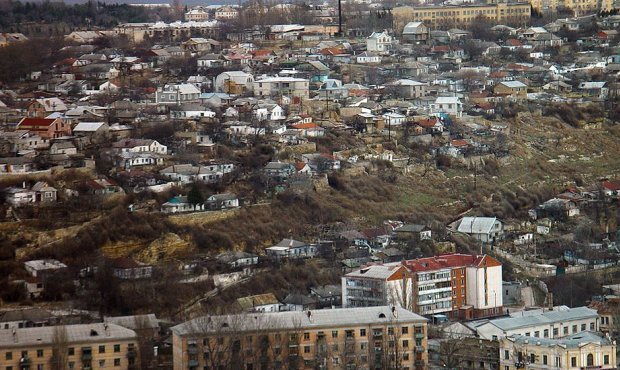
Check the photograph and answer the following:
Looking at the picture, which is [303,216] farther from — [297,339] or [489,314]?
[297,339]

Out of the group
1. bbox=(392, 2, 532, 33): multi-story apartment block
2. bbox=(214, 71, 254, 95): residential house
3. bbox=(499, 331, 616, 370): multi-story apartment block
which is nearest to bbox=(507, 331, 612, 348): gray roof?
bbox=(499, 331, 616, 370): multi-story apartment block

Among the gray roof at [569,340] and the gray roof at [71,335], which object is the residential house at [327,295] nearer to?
the gray roof at [569,340]

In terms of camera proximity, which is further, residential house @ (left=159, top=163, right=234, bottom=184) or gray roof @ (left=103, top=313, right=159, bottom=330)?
residential house @ (left=159, top=163, right=234, bottom=184)

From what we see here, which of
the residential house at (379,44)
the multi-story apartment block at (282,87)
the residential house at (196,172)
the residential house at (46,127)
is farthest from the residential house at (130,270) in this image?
the residential house at (379,44)

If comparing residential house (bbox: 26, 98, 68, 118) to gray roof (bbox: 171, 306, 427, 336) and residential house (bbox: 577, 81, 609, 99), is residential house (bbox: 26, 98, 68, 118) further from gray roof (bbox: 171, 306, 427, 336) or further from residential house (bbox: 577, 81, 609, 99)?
gray roof (bbox: 171, 306, 427, 336)

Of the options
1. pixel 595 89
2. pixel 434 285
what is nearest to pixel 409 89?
pixel 595 89

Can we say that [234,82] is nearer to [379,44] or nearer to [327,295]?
[379,44]
